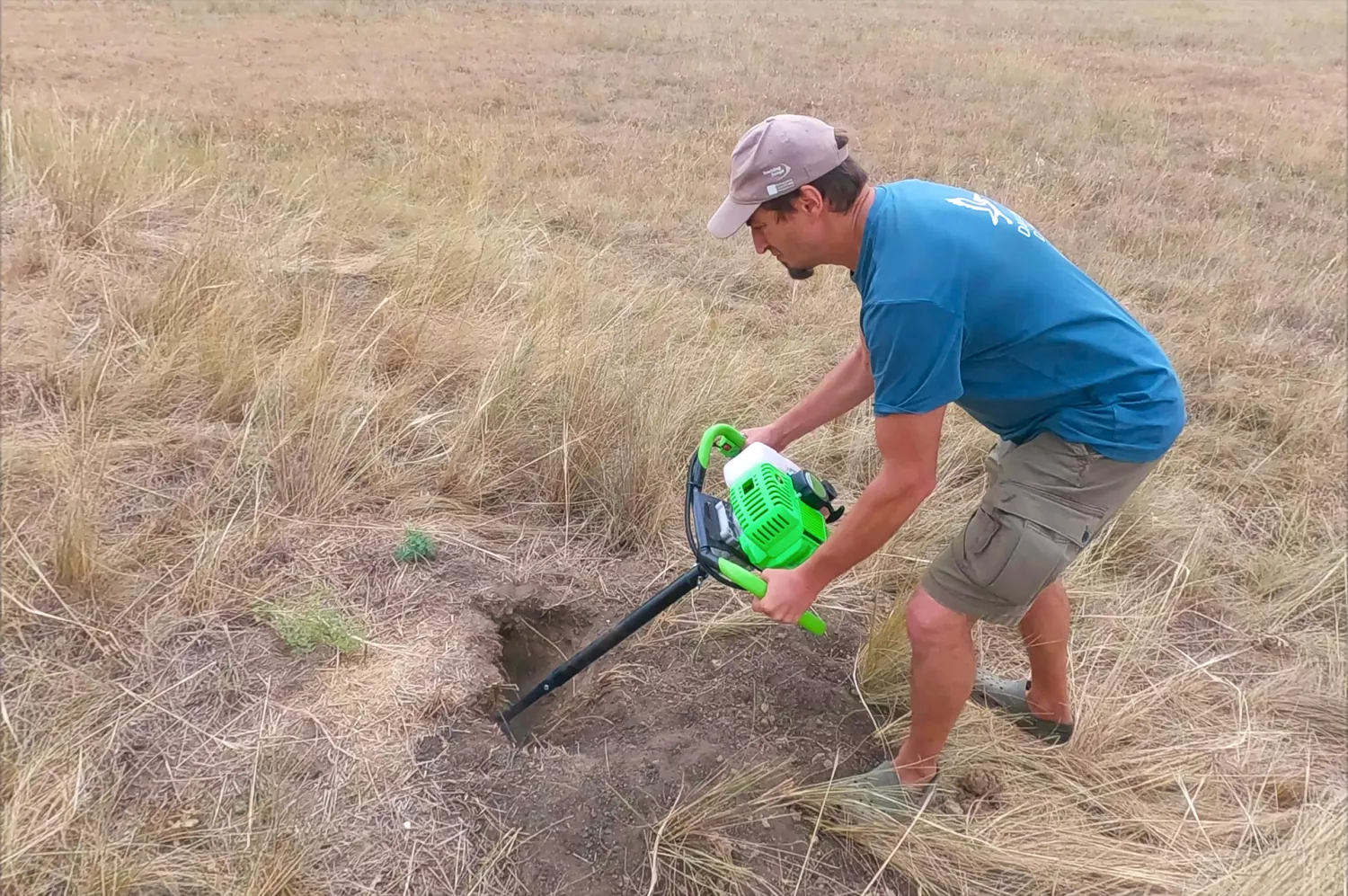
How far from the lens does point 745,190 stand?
180cm

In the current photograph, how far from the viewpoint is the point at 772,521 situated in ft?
5.70

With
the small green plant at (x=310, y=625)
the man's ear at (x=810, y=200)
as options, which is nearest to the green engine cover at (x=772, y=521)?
the man's ear at (x=810, y=200)

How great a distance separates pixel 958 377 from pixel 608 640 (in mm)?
1024

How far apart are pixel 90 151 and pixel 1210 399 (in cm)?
598

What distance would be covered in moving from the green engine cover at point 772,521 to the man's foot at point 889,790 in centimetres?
74

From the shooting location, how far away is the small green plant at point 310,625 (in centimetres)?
240

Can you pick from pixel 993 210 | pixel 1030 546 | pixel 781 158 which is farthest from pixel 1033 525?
pixel 781 158

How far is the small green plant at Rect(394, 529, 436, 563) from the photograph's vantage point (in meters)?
2.76

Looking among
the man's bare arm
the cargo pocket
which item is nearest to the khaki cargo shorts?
the cargo pocket

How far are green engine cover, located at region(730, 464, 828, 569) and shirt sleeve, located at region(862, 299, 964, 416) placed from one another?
0.90ft

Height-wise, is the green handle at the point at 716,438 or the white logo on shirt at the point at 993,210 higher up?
the white logo on shirt at the point at 993,210

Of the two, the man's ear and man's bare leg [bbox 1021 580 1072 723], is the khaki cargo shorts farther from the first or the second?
the man's ear

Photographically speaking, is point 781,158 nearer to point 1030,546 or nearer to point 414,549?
point 1030,546

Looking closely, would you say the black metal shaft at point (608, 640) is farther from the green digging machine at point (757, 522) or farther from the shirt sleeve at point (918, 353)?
the shirt sleeve at point (918, 353)
